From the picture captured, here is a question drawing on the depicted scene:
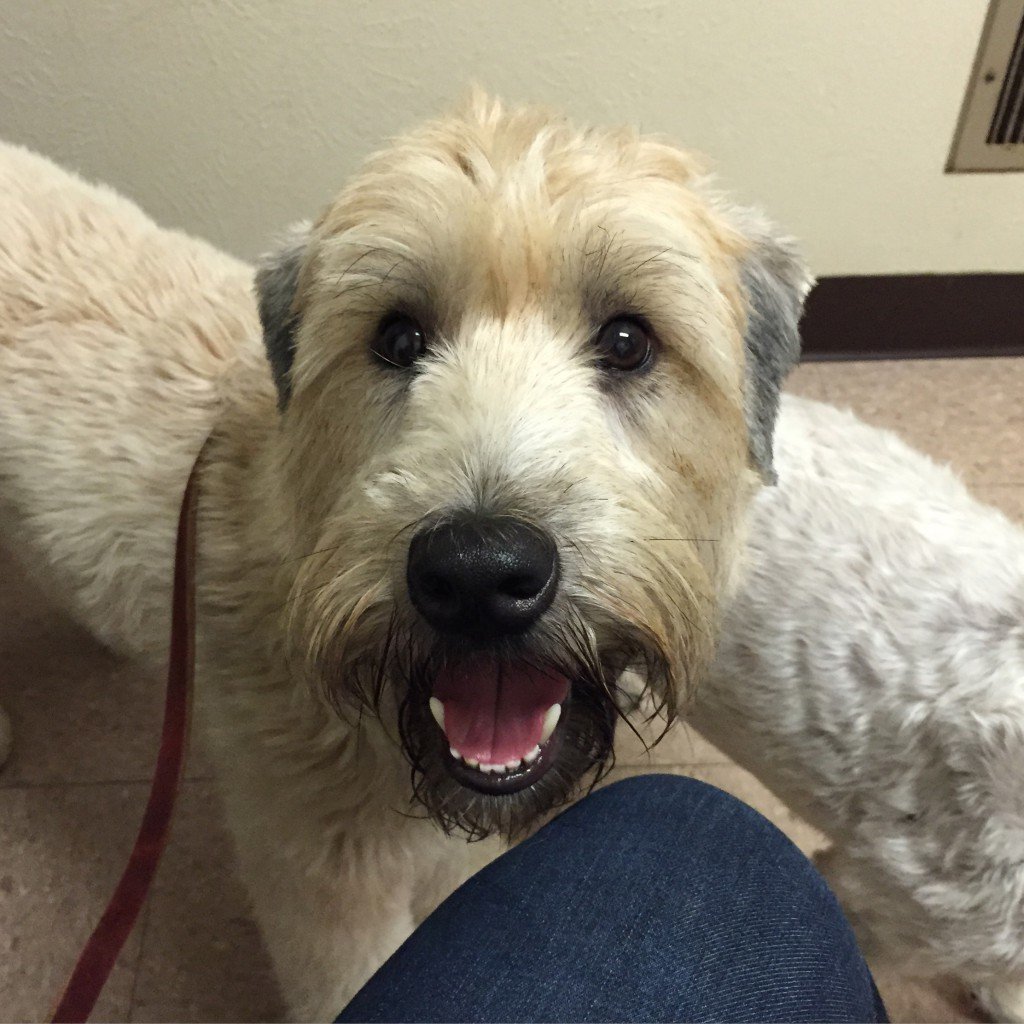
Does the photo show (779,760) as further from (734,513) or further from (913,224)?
(913,224)

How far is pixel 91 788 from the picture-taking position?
78.0 inches

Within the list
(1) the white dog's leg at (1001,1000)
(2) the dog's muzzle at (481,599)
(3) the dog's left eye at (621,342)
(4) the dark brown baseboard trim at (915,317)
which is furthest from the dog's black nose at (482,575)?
(4) the dark brown baseboard trim at (915,317)

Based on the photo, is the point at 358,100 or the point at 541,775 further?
the point at 358,100

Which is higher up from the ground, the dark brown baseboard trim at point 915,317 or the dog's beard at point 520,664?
the dog's beard at point 520,664

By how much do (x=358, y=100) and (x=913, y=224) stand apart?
164cm

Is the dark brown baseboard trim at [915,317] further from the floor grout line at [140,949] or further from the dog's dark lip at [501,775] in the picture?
the floor grout line at [140,949]

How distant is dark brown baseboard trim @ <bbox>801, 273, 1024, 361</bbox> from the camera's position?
2.69 meters

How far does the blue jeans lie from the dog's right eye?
2.12ft

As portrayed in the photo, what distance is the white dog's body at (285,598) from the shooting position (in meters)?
1.29

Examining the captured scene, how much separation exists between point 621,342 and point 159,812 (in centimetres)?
84

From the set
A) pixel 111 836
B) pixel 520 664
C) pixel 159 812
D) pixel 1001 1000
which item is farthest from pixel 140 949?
pixel 1001 1000

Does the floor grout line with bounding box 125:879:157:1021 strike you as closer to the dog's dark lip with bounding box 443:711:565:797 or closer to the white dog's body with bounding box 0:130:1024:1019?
the white dog's body with bounding box 0:130:1024:1019

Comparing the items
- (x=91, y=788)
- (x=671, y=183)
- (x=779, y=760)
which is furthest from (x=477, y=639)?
(x=91, y=788)


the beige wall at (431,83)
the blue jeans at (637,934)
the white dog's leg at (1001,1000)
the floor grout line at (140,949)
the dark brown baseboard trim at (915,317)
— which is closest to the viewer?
the blue jeans at (637,934)
